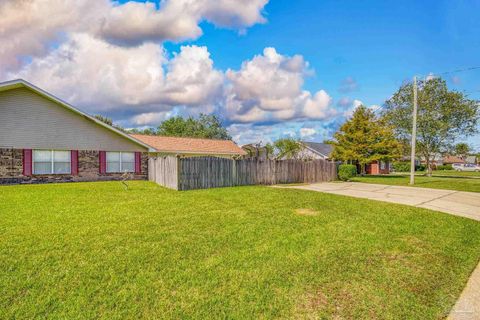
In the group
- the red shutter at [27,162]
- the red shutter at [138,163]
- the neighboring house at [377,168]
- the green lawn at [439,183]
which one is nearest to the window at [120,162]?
the red shutter at [138,163]

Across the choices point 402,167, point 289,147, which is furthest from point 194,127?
point 402,167

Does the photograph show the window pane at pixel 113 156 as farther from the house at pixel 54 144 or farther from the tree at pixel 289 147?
the tree at pixel 289 147

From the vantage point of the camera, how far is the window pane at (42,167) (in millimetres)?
15016

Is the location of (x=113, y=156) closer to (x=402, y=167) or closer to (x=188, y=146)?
(x=188, y=146)

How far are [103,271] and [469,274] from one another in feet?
16.4

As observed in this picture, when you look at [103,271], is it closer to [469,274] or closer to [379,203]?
[469,274]

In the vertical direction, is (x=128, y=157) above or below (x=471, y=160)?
above

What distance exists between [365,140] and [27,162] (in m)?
25.7

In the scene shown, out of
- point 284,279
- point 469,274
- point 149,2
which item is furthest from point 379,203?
point 149,2

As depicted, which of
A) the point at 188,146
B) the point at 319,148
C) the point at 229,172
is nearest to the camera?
the point at 229,172

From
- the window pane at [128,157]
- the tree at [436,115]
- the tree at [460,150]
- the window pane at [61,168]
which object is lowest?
the window pane at [61,168]

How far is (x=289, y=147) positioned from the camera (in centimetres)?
3822

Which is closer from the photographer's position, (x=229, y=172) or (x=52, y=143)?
(x=229, y=172)

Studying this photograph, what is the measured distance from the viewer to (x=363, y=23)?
13.0 metres
